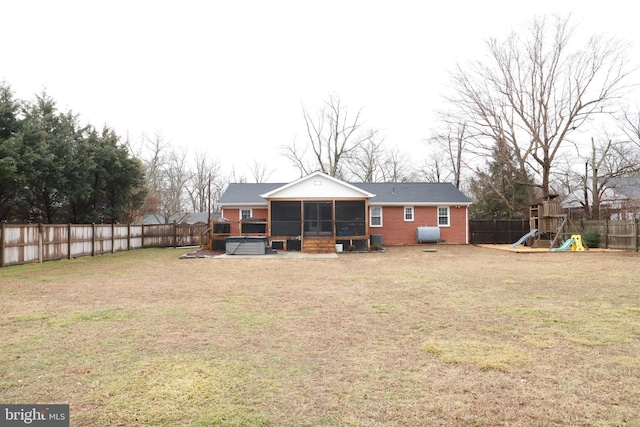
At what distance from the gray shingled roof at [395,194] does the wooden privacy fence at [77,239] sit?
4.25m

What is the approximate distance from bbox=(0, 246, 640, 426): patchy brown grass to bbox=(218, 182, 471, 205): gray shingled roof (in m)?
16.4

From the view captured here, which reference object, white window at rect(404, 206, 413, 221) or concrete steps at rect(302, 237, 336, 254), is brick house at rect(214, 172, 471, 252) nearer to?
white window at rect(404, 206, 413, 221)

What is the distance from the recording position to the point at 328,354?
470cm

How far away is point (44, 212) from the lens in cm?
2217

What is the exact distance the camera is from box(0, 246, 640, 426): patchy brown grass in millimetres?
3281

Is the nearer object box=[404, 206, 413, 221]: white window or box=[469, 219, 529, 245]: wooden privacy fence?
box=[404, 206, 413, 221]: white window

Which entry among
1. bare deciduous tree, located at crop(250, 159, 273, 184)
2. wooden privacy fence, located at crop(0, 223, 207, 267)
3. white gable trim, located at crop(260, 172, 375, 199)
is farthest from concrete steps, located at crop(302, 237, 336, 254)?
bare deciduous tree, located at crop(250, 159, 273, 184)

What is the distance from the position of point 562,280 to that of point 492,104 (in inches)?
789

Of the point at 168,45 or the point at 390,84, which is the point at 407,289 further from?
the point at 390,84

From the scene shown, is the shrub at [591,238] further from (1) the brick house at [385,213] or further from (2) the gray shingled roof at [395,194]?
(2) the gray shingled roof at [395,194]

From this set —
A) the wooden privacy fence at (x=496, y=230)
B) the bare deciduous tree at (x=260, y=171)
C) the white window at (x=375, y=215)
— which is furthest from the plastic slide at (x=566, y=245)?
the bare deciduous tree at (x=260, y=171)

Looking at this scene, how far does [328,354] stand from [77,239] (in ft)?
57.2

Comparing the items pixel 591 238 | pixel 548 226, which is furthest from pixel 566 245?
pixel 548 226

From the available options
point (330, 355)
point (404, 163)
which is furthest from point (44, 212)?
point (404, 163)
